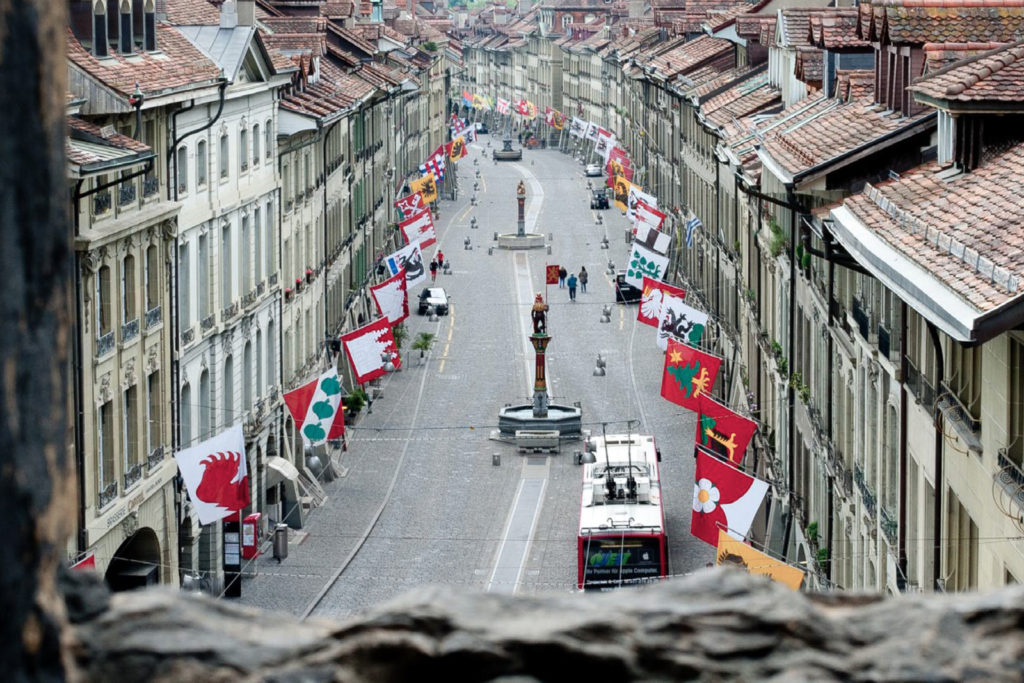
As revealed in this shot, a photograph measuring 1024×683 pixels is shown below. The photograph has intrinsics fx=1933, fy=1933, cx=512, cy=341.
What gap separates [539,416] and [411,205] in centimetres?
2129

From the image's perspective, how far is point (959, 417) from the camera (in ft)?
69.3

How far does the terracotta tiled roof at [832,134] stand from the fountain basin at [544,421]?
2471 centimetres

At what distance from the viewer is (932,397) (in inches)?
909

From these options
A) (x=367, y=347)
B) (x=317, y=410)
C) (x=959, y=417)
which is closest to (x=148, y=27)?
(x=317, y=410)

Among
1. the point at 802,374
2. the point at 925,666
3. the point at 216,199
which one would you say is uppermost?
the point at 925,666

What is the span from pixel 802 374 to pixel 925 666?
34807 millimetres

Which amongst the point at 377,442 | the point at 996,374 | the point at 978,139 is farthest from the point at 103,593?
the point at 377,442

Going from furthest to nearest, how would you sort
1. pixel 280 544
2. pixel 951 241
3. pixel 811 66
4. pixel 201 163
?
pixel 280 544, pixel 201 163, pixel 811 66, pixel 951 241

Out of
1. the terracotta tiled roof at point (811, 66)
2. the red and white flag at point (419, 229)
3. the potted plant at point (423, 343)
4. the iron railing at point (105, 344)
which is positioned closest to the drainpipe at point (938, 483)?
the iron railing at point (105, 344)

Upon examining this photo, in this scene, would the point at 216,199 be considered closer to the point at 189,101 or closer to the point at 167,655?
the point at 189,101

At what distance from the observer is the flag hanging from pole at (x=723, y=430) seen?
37219mm

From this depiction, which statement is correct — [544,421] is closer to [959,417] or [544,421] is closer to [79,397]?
[79,397]

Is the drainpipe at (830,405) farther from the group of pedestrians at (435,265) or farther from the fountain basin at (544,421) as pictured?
the group of pedestrians at (435,265)

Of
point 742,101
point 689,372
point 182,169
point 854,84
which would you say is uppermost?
point 854,84
